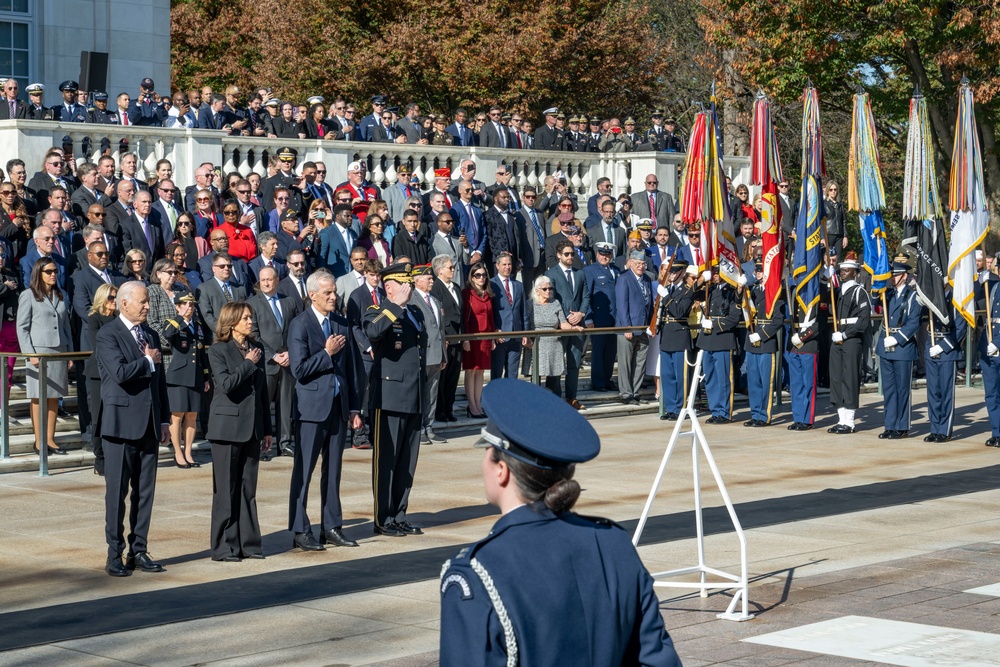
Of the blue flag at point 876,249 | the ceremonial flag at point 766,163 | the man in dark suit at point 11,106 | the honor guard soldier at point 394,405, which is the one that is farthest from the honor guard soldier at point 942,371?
the man in dark suit at point 11,106

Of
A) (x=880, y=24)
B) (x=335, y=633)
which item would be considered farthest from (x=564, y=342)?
(x=880, y=24)

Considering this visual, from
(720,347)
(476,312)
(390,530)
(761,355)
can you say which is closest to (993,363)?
(761,355)

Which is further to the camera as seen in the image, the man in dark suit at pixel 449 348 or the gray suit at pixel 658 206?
the gray suit at pixel 658 206

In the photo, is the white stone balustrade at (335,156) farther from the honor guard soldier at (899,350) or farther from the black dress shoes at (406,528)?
the black dress shoes at (406,528)

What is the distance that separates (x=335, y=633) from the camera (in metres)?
8.68

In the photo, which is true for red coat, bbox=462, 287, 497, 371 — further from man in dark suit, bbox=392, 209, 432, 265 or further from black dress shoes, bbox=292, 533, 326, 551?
black dress shoes, bbox=292, 533, 326, 551

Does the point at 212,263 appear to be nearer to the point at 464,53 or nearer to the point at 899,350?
the point at 899,350

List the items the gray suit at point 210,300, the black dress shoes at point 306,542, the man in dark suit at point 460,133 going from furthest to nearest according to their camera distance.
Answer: the man in dark suit at point 460,133 → the gray suit at point 210,300 → the black dress shoes at point 306,542

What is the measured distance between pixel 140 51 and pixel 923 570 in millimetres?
24837

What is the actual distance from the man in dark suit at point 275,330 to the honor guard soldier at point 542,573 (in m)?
11.6

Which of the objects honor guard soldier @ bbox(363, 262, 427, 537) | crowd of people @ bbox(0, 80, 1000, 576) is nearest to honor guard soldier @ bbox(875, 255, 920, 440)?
crowd of people @ bbox(0, 80, 1000, 576)

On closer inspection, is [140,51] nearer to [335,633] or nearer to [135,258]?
[135,258]

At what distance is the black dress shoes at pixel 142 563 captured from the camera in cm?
1055

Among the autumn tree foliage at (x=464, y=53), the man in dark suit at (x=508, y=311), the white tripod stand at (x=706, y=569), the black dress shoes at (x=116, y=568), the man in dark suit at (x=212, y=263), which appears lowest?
the black dress shoes at (x=116, y=568)
